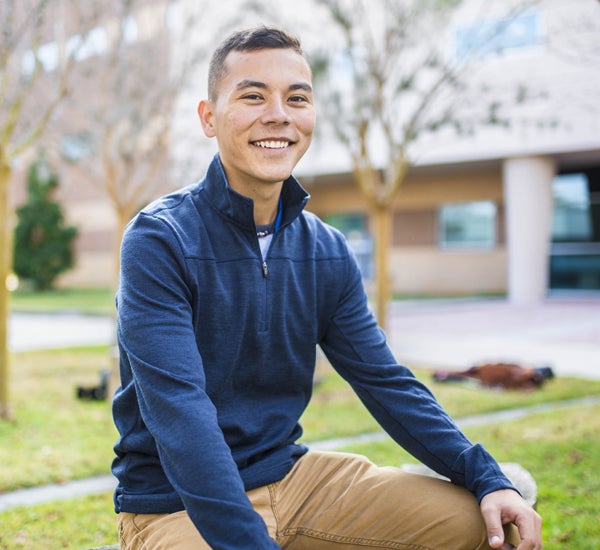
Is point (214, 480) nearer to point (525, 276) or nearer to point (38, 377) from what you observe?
point (38, 377)

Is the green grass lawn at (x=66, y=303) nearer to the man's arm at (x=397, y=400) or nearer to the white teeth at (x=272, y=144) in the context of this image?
the man's arm at (x=397, y=400)

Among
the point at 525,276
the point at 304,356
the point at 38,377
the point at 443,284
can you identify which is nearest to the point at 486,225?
the point at 443,284

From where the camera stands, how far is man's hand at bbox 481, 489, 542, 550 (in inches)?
77.2

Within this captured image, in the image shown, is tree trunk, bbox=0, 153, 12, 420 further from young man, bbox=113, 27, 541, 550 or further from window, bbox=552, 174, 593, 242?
window, bbox=552, 174, 593, 242

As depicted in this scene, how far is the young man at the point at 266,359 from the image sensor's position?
6.46 ft

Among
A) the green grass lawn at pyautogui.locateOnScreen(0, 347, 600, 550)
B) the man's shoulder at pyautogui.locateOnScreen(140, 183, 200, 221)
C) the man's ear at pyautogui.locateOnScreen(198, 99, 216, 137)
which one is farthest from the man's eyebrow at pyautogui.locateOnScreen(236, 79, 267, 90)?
the green grass lawn at pyautogui.locateOnScreen(0, 347, 600, 550)

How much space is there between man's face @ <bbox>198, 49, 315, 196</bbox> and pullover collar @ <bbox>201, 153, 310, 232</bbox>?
0.06m

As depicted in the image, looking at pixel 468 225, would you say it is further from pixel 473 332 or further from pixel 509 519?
pixel 509 519

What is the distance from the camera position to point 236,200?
7.19 ft

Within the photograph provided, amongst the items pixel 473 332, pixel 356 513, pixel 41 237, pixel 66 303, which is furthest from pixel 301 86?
pixel 41 237

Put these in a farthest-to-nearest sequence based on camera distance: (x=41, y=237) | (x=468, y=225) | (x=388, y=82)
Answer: (x=41, y=237)
(x=468, y=225)
(x=388, y=82)

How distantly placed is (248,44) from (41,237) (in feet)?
92.9

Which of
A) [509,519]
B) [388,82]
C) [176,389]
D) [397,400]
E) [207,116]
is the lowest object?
[509,519]

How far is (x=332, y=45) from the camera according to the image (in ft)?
29.6
